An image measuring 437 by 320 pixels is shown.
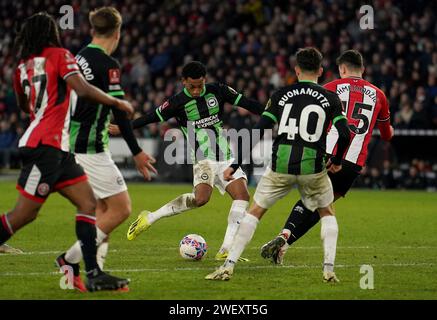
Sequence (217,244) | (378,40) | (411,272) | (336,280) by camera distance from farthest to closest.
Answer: (378,40) → (217,244) → (411,272) → (336,280)

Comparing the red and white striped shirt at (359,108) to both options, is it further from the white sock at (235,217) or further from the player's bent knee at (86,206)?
the player's bent knee at (86,206)

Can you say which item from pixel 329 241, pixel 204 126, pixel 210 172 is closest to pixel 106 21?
pixel 329 241

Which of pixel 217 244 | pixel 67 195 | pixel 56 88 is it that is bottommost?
pixel 217 244

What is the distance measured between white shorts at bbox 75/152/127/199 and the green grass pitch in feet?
2.90

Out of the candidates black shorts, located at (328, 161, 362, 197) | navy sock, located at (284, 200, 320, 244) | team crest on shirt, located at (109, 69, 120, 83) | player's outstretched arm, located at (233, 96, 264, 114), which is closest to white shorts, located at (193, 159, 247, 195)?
player's outstretched arm, located at (233, 96, 264, 114)

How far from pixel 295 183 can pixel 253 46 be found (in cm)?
1916

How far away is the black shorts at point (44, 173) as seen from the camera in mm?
7523

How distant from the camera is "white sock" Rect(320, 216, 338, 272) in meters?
8.75

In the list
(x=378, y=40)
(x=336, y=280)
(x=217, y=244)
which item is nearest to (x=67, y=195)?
(x=336, y=280)

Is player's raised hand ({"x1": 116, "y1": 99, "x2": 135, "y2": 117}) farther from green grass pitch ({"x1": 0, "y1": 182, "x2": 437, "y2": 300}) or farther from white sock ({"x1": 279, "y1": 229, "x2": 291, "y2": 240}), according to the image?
white sock ({"x1": 279, "y1": 229, "x2": 291, "y2": 240})
